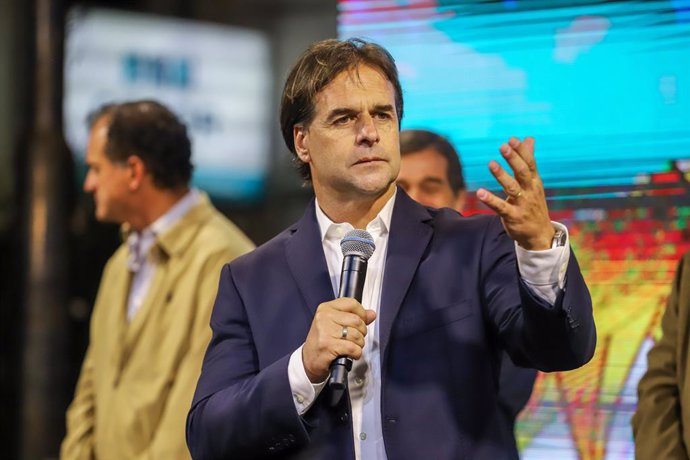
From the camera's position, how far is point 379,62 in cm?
267

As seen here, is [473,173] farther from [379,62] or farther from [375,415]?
[375,415]

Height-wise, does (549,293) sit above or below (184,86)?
below

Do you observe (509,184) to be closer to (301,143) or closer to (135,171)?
(301,143)

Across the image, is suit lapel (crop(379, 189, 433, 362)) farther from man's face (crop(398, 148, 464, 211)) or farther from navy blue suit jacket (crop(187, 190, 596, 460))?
man's face (crop(398, 148, 464, 211))

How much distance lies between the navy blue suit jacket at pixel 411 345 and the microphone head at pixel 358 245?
0.18 m

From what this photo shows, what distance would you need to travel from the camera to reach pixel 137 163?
4.47 meters

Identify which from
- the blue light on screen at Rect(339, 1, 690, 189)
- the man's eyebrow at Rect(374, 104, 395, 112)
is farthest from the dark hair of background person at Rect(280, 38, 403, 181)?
the blue light on screen at Rect(339, 1, 690, 189)

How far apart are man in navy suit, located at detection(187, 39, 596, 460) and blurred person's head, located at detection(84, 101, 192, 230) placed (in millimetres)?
1747

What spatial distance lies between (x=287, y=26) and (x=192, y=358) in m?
4.13

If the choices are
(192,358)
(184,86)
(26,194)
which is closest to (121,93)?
(184,86)

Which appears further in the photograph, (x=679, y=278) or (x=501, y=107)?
(x=501, y=107)

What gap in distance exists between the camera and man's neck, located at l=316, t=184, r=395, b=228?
8.68ft

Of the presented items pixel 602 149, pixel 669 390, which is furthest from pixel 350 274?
pixel 602 149

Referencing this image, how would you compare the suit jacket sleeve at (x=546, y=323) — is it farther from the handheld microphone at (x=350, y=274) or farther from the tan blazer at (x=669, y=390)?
the tan blazer at (x=669, y=390)
